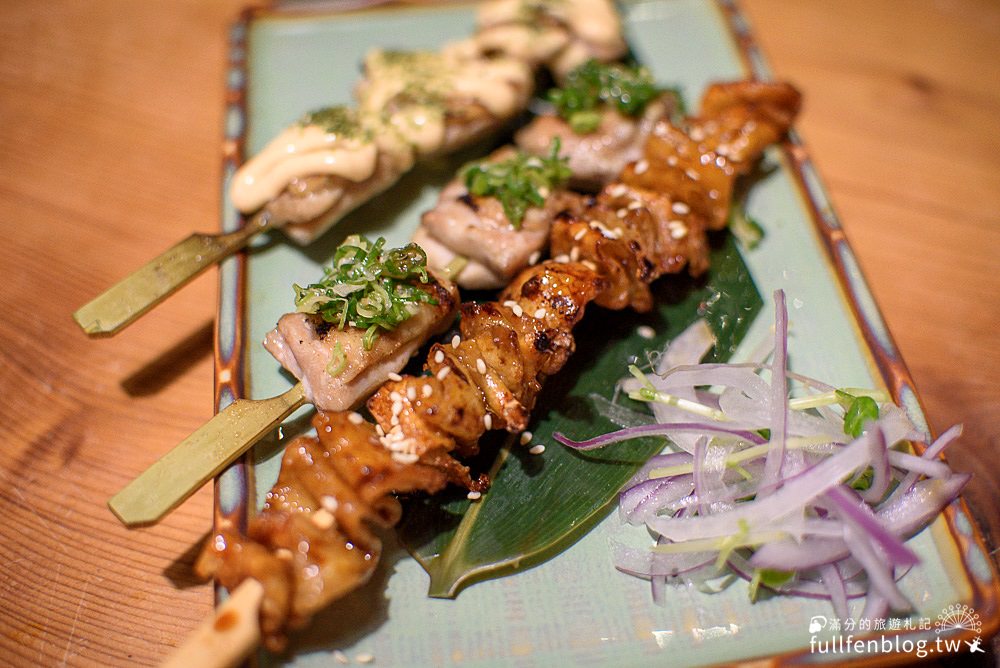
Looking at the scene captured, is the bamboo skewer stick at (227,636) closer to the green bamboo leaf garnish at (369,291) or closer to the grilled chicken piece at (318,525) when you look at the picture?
the grilled chicken piece at (318,525)

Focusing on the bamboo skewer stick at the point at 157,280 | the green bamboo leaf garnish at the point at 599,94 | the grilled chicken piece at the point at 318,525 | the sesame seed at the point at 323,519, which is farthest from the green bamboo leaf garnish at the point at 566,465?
the bamboo skewer stick at the point at 157,280

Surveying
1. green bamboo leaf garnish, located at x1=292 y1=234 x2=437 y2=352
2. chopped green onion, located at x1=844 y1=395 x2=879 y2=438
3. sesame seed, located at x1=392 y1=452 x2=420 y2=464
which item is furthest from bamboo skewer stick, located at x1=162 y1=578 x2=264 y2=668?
chopped green onion, located at x1=844 y1=395 x2=879 y2=438

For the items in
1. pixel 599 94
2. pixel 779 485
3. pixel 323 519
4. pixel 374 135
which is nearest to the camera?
pixel 323 519

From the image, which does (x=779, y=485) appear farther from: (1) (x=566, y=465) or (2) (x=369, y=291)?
(2) (x=369, y=291)

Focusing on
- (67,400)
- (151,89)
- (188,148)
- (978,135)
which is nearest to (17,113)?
(151,89)

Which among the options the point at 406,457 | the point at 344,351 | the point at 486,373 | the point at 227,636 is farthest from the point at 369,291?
the point at 227,636

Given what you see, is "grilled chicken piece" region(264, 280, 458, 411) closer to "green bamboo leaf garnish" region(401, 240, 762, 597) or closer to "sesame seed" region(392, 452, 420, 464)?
"sesame seed" region(392, 452, 420, 464)
